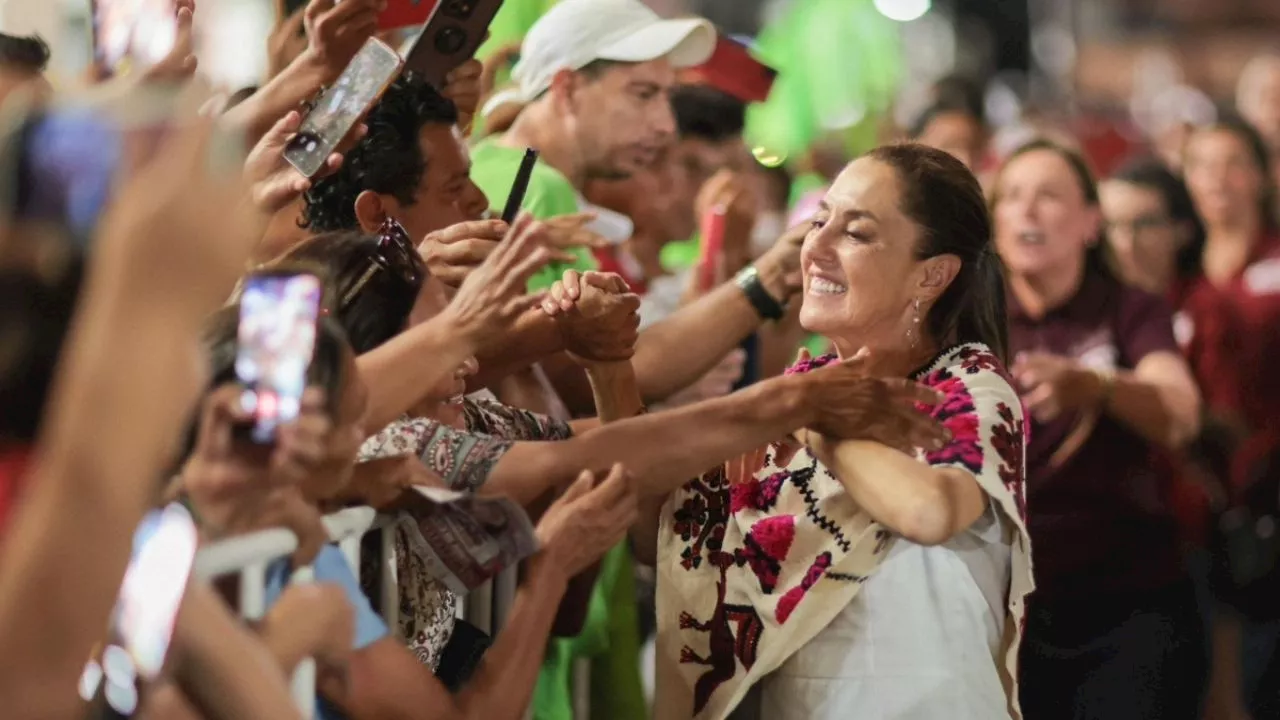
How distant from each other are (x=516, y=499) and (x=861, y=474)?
0.48 m

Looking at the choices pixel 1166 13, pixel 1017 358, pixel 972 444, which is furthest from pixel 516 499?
pixel 1166 13

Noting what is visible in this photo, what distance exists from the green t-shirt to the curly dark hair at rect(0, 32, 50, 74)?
968 millimetres

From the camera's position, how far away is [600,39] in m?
4.15

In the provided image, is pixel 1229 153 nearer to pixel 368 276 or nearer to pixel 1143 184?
pixel 1143 184

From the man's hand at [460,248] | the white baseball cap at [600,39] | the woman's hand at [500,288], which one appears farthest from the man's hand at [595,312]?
the white baseball cap at [600,39]

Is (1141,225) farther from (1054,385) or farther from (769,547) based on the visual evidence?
(769,547)

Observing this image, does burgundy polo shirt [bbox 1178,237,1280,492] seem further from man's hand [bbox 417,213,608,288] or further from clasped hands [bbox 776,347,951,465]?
man's hand [bbox 417,213,608,288]

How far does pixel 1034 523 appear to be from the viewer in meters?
3.80

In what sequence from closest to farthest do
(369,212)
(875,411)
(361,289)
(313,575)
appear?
(313,575) < (361,289) < (875,411) < (369,212)

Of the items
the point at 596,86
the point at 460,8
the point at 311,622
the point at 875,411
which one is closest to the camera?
the point at 311,622

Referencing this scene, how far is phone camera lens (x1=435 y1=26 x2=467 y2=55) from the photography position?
3.20 metres

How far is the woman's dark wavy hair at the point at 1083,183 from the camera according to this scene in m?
4.18

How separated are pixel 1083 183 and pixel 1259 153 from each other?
157cm

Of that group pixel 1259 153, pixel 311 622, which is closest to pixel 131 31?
pixel 311 622
